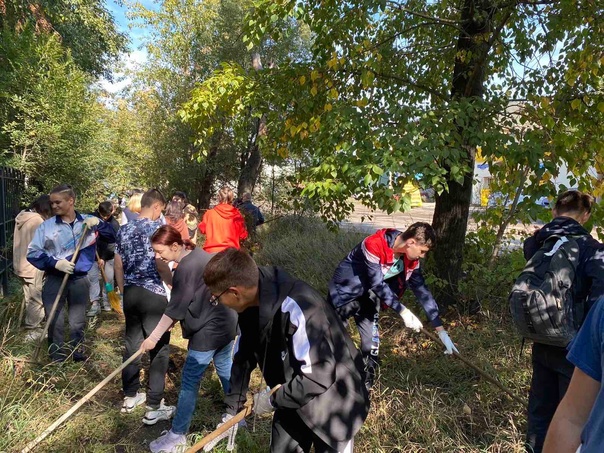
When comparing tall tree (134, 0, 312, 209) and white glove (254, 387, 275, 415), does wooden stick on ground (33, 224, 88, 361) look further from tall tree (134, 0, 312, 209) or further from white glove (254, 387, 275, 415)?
tall tree (134, 0, 312, 209)

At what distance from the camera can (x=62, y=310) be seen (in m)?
4.44

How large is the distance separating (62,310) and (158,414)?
1577 millimetres

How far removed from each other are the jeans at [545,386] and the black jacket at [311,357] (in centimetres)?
117

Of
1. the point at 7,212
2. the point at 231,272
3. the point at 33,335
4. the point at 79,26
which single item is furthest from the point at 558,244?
the point at 79,26

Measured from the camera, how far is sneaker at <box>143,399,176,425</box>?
356 centimetres

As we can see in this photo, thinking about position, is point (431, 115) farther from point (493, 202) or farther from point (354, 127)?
point (493, 202)

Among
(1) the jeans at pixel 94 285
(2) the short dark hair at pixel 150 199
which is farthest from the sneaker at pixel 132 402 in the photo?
(1) the jeans at pixel 94 285

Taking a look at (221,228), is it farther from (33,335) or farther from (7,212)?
(7,212)

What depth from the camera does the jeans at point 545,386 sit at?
2551mm

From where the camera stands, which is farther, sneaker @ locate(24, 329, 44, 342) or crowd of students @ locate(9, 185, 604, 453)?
sneaker @ locate(24, 329, 44, 342)

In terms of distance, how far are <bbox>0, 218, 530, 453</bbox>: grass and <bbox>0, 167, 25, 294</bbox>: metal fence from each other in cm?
183

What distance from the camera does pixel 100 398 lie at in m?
3.97

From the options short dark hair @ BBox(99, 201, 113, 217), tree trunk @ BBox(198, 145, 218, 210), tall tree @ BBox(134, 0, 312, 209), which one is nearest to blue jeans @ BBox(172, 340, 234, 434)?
short dark hair @ BBox(99, 201, 113, 217)

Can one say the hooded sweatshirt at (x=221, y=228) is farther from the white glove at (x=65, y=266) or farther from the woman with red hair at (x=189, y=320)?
the woman with red hair at (x=189, y=320)
